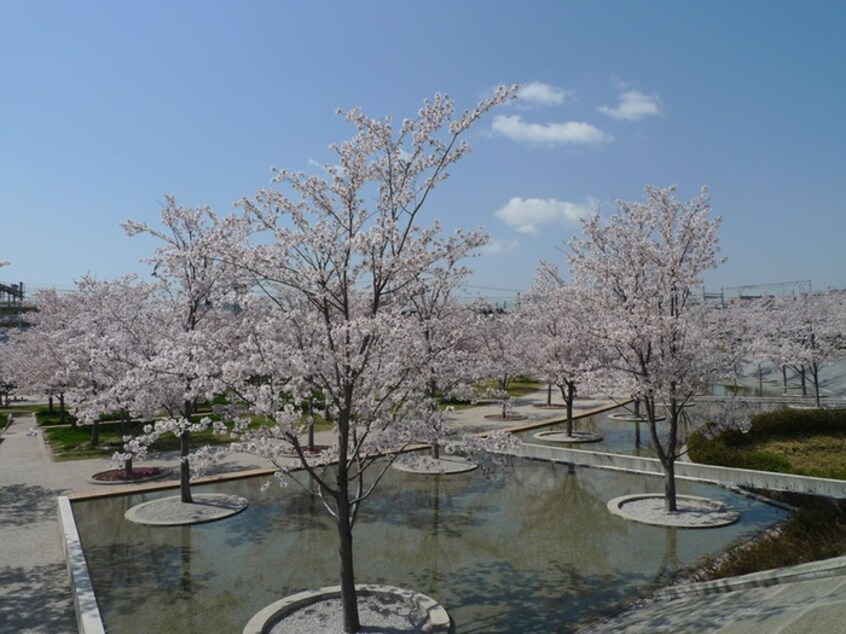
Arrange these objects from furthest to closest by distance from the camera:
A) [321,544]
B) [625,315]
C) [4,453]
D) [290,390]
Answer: [4,453]
[625,315]
[321,544]
[290,390]

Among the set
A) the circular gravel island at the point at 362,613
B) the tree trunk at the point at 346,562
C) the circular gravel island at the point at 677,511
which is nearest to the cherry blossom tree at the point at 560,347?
the circular gravel island at the point at 677,511

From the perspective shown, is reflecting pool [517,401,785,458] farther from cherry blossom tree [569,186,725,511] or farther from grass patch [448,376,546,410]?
grass patch [448,376,546,410]

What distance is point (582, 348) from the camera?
80.4 ft

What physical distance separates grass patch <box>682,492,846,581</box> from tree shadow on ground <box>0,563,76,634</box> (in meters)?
10.3

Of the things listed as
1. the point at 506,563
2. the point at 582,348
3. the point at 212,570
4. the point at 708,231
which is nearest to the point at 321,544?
the point at 212,570

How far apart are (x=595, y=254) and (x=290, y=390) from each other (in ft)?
32.4

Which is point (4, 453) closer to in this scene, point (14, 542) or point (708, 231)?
point (14, 542)

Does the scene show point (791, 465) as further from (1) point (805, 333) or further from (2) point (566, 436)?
(1) point (805, 333)

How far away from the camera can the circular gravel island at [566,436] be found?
77.3 ft

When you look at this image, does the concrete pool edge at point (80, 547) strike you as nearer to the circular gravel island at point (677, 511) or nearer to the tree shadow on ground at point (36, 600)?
the tree shadow on ground at point (36, 600)

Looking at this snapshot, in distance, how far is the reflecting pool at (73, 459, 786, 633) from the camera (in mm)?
9219

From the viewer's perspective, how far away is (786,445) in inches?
771

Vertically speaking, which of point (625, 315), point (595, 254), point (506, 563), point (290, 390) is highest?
point (595, 254)

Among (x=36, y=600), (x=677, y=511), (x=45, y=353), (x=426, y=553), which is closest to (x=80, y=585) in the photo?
(x=36, y=600)
